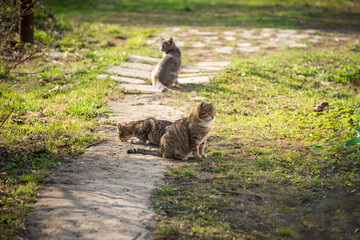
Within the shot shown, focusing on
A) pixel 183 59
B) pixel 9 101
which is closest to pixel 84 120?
pixel 9 101

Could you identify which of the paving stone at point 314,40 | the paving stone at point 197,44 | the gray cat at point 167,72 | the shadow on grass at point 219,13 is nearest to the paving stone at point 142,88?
the gray cat at point 167,72

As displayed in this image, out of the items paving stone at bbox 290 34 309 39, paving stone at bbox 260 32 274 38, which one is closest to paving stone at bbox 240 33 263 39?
paving stone at bbox 260 32 274 38

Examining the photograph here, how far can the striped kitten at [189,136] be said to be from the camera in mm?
5504

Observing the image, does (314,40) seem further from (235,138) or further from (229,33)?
(235,138)

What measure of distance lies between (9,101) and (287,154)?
5099mm

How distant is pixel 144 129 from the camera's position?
20.0ft

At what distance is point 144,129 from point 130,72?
4121mm

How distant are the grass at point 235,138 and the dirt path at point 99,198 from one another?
152 millimetres

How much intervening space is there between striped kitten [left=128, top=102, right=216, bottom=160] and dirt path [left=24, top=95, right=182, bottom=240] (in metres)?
0.22

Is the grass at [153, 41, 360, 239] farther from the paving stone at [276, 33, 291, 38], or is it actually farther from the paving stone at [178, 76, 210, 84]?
the paving stone at [276, 33, 291, 38]

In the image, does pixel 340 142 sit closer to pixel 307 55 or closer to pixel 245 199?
pixel 245 199

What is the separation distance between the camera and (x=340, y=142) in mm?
5699

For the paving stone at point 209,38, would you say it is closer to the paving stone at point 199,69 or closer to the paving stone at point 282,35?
the paving stone at point 282,35

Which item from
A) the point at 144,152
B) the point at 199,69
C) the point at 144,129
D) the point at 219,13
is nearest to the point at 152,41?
the point at 199,69
